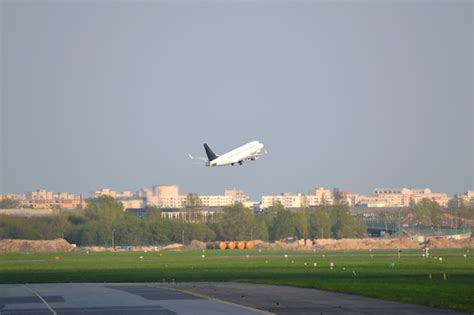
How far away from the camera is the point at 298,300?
51.3 meters

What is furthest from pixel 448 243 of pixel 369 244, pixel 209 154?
pixel 209 154

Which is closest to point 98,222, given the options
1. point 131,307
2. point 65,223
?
point 65,223

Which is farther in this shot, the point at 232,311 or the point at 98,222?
the point at 98,222

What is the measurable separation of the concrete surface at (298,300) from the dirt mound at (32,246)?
10274cm

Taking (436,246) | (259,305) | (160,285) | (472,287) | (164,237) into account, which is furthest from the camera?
(164,237)

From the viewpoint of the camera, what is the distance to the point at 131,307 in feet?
157

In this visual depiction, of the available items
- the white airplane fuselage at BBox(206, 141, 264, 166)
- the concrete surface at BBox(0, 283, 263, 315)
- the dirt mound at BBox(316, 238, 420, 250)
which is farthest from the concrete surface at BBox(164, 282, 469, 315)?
the dirt mound at BBox(316, 238, 420, 250)

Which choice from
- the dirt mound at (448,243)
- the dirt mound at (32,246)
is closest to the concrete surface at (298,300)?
the dirt mound at (32,246)

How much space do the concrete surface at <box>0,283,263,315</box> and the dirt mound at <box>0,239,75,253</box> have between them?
98.5 metres

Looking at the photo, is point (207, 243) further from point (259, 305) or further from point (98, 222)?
point (259, 305)

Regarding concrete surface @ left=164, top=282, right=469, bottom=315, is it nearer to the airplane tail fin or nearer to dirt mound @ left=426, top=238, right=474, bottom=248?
the airplane tail fin

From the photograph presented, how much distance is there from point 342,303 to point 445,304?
177 inches

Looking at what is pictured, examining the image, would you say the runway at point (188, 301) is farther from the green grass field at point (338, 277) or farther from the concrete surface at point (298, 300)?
the green grass field at point (338, 277)

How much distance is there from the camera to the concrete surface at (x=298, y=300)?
4540cm
